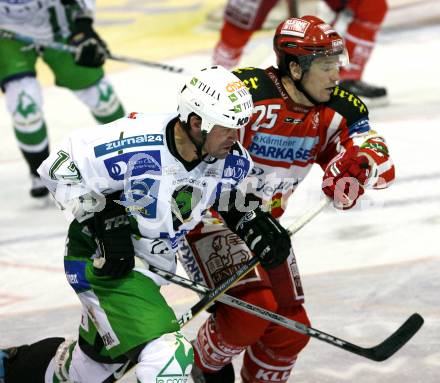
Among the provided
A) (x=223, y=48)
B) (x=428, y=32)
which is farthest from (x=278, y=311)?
(x=428, y=32)

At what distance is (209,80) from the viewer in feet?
10.9

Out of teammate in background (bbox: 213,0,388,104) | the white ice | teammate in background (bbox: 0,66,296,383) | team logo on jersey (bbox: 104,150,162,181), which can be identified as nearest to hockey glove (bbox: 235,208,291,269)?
teammate in background (bbox: 0,66,296,383)

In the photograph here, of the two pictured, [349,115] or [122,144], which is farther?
[349,115]

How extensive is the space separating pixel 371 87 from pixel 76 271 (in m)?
4.89

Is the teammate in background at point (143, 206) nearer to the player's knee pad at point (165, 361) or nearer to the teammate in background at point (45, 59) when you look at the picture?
the player's knee pad at point (165, 361)

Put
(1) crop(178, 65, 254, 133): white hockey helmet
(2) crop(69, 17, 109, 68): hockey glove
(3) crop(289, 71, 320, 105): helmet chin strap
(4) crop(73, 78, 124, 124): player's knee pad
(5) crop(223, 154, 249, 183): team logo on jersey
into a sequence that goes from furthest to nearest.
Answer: (4) crop(73, 78, 124, 124): player's knee pad → (2) crop(69, 17, 109, 68): hockey glove → (3) crop(289, 71, 320, 105): helmet chin strap → (5) crop(223, 154, 249, 183): team logo on jersey → (1) crop(178, 65, 254, 133): white hockey helmet

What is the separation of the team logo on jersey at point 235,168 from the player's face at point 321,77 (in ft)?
1.38

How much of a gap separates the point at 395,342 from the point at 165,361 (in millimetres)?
1117

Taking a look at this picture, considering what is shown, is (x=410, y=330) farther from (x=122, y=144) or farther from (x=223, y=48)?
(x=223, y=48)

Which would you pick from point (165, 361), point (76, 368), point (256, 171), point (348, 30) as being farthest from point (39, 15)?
point (165, 361)

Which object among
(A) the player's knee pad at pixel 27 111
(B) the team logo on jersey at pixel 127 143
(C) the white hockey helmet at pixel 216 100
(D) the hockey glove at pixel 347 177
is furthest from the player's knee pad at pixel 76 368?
(A) the player's knee pad at pixel 27 111

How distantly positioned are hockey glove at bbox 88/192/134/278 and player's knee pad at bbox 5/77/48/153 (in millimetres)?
2927

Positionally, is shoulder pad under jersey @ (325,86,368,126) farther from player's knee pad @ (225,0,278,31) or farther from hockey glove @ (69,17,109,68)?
player's knee pad @ (225,0,278,31)

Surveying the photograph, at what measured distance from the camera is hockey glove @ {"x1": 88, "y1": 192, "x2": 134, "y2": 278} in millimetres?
3297
